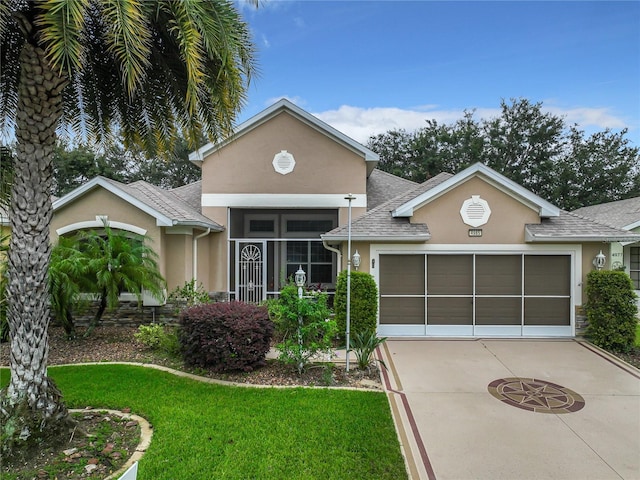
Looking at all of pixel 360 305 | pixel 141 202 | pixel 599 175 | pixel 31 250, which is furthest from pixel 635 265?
pixel 31 250

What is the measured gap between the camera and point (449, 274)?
37.0 feet

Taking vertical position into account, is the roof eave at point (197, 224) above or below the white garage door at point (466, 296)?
above

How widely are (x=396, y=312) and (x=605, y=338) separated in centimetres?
590

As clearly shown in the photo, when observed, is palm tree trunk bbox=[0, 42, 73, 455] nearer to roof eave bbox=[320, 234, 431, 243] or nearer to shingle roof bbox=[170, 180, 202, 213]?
roof eave bbox=[320, 234, 431, 243]

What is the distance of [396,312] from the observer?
11.3m

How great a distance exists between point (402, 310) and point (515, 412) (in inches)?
205

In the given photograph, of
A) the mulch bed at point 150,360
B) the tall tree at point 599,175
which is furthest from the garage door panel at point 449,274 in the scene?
the tall tree at point 599,175

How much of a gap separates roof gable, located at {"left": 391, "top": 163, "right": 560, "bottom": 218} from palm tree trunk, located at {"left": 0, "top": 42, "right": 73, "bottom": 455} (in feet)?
30.2

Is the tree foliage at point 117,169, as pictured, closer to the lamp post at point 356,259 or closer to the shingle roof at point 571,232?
the lamp post at point 356,259

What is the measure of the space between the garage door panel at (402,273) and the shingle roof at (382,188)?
4126 mm

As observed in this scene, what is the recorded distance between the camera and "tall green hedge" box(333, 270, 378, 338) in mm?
10094

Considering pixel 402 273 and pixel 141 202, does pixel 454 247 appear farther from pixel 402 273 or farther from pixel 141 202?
pixel 141 202

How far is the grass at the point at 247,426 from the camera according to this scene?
4438 mm

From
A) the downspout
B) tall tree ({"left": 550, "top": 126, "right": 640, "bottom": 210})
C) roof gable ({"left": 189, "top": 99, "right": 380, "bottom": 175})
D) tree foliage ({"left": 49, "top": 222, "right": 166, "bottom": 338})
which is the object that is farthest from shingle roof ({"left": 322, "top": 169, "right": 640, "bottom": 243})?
tall tree ({"left": 550, "top": 126, "right": 640, "bottom": 210})
